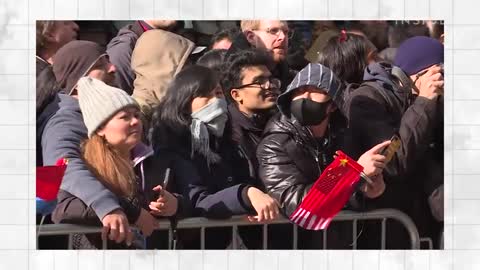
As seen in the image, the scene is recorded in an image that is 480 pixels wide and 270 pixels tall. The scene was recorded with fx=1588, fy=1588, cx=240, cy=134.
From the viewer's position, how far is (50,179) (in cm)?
1221

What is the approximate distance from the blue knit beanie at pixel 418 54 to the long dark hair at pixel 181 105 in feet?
4.76

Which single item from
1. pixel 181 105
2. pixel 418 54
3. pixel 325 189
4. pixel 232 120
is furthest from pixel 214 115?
pixel 418 54

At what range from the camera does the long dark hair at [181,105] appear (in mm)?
12188

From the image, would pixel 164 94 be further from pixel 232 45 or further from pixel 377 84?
pixel 377 84

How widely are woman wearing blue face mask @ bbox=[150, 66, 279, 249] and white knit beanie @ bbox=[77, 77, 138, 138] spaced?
0.30 meters

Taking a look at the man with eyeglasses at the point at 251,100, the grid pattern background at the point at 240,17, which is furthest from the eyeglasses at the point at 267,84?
the grid pattern background at the point at 240,17

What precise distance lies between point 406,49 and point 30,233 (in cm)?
323

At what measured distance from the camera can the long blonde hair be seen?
12.2 meters

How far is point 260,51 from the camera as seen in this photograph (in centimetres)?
1224

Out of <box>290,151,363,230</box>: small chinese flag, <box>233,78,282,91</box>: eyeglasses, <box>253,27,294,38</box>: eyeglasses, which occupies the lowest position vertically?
<box>290,151,363,230</box>: small chinese flag

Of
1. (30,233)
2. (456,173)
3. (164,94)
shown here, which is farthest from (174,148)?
(456,173)

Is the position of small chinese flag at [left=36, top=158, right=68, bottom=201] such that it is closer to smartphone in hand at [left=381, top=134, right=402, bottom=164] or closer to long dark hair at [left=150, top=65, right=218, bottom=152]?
long dark hair at [left=150, top=65, right=218, bottom=152]

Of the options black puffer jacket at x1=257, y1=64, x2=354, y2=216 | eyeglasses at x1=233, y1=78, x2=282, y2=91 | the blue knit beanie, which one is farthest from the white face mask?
the blue knit beanie

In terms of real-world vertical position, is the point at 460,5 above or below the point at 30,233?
above
